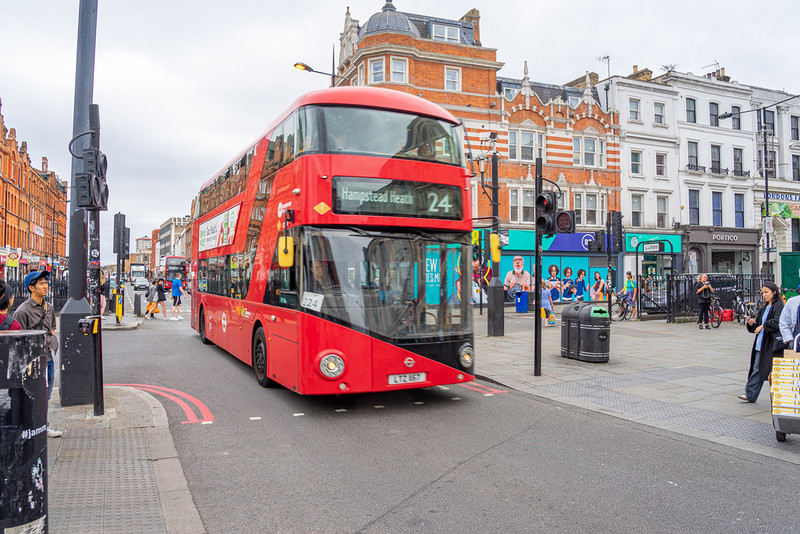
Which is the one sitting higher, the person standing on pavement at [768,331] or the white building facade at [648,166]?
the white building facade at [648,166]

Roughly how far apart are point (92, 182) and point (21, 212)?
5294 centimetres

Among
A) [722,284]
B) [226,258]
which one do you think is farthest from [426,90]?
[226,258]

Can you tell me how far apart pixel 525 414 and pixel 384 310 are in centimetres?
230

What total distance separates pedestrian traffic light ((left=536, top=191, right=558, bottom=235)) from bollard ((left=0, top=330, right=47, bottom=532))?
26.5 ft

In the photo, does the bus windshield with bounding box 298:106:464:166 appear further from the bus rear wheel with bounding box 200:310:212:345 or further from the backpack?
the bus rear wheel with bounding box 200:310:212:345

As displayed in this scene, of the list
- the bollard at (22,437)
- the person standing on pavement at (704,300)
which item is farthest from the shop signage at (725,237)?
the bollard at (22,437)

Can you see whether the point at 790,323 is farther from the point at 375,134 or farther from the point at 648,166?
the point at 648,166

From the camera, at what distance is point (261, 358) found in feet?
28.6

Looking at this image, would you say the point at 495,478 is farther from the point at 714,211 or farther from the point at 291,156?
the point at 714,211

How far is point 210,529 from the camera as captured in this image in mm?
3797

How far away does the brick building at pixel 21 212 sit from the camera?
41.7m

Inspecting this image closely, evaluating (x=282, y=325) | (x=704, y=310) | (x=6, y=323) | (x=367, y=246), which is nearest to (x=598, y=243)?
(x=704, y=310)

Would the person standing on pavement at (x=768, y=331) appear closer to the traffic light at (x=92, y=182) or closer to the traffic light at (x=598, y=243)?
the traffic light at (x=92, y=182)

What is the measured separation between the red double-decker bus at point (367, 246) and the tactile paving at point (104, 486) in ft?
7.10
